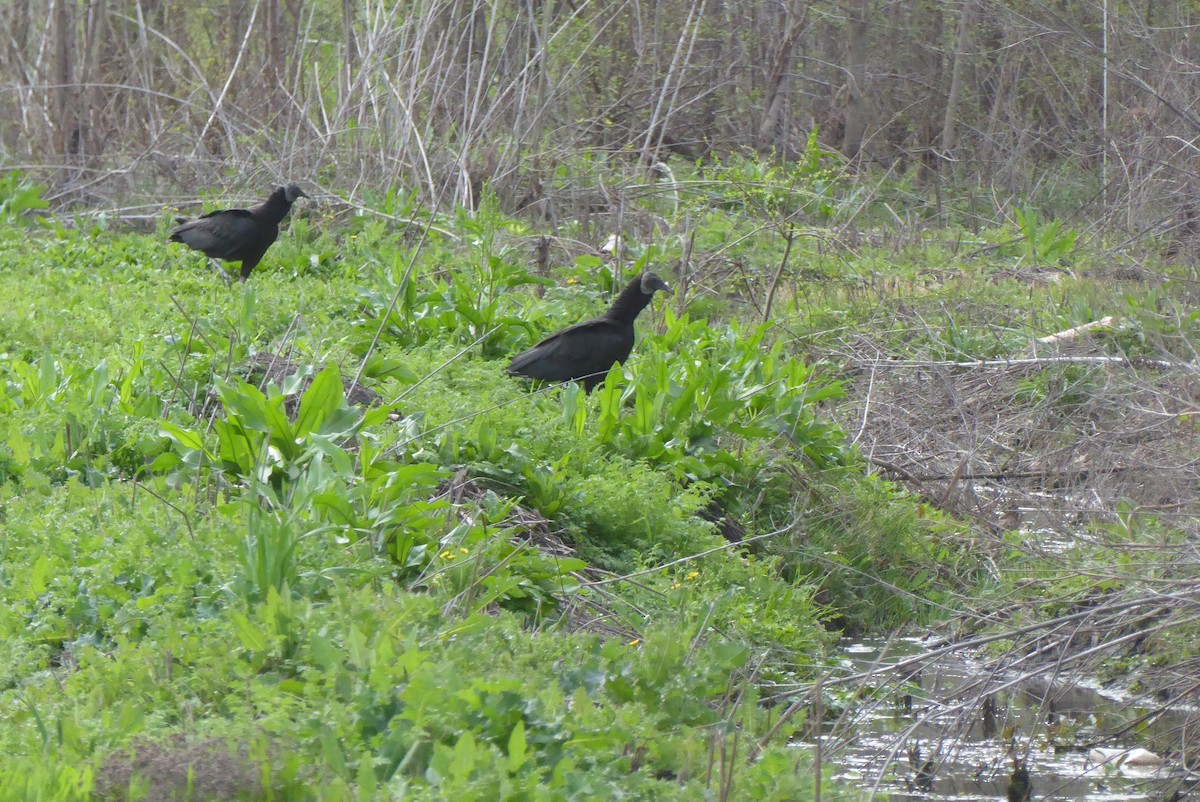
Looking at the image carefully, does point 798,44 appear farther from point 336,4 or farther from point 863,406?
point 863,406

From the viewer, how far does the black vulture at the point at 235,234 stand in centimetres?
872

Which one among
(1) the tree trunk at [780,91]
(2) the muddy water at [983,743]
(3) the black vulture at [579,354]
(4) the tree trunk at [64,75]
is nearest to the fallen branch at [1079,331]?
(3) the black vulture at [579,354]

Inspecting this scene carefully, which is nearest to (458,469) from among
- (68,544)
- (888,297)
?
(68,544)

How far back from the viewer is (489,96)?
11.0 m

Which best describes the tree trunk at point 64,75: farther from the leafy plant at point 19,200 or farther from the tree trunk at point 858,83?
the tree trunk at point 858,83

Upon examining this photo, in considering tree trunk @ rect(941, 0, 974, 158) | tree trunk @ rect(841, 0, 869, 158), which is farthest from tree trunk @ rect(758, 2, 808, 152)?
tree trunk @ rect(941, 0, 974, 158)

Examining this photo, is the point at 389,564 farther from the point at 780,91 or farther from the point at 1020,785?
the point at 780,91

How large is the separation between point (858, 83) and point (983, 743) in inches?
490

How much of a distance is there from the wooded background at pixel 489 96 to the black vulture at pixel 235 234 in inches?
47.2

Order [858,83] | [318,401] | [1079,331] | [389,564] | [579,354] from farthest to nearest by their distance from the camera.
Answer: [858,83] → [1079,331] → [579,354] → [318,401] → [389,564]

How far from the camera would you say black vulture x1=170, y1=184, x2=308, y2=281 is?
8.72 m

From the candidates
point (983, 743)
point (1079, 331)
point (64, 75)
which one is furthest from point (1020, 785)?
point (64, 75)

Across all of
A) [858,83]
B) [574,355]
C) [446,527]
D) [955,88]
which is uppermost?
[446,527]

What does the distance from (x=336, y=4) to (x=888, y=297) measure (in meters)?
7.13
